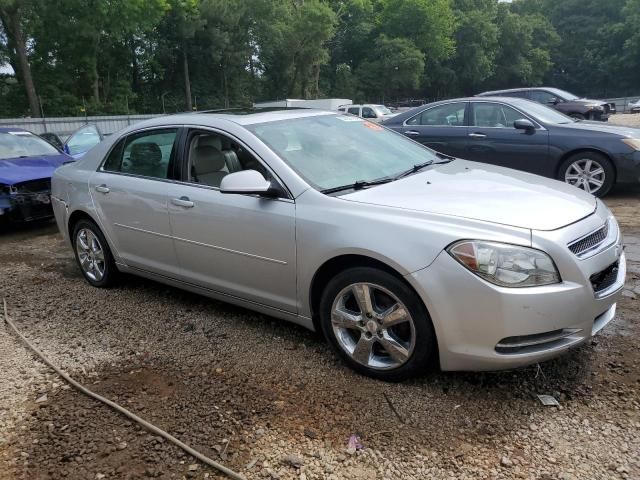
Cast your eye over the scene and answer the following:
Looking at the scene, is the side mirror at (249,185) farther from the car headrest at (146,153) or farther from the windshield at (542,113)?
the windshield at (542,113)

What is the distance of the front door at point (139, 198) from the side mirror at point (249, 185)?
2.89 ft

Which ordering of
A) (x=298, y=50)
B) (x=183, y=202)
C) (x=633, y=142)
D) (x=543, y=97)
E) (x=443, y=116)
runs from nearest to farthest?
(x=183, y=202), (x=633, y=142), (x=443, y=116), (x=543, y=97), (x=298, y=50)

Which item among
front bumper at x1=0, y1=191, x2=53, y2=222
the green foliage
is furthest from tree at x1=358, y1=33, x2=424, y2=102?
front bumper at x1=0, y1=191, x2=53, y2=222

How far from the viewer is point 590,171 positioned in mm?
7184

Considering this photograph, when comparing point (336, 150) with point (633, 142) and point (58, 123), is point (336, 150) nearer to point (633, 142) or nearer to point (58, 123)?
point (633, 142)

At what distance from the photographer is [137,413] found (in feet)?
9.48

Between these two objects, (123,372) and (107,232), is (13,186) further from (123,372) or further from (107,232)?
(123,372)

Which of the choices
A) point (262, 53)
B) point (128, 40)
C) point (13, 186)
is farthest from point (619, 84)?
point (13, 186)

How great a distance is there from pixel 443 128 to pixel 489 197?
5.43m

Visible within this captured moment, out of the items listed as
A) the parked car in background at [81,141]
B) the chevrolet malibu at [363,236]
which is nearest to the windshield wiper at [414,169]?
the chevrolet malibu at [363,236]

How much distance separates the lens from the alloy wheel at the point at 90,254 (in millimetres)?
4816

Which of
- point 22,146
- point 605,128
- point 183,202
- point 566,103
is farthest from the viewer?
point 566,103

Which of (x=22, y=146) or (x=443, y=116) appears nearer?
(x=443, y=116)

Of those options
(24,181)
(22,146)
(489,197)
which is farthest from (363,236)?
(22,146)
